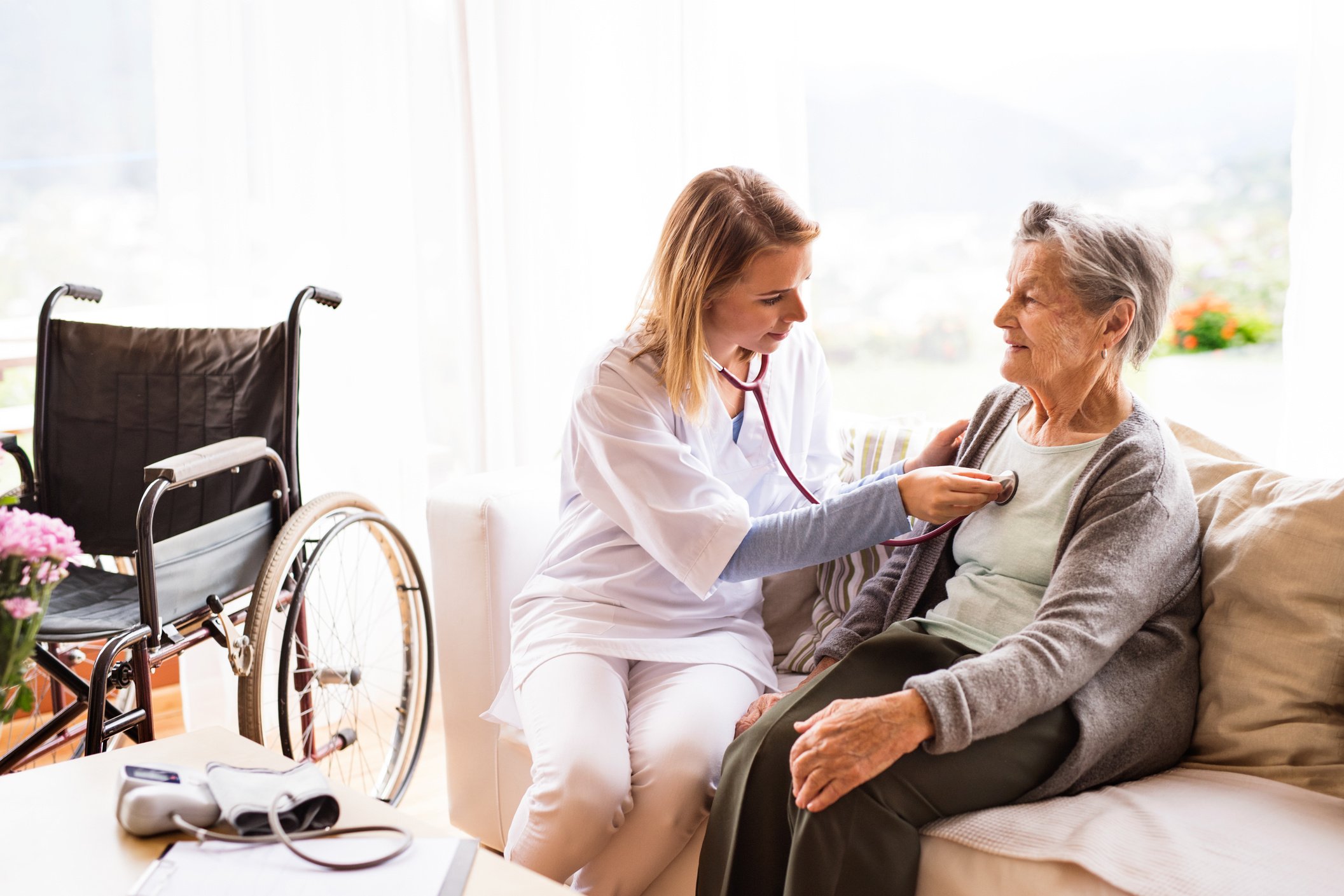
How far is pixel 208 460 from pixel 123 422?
1.66ft

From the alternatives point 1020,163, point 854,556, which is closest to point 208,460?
point 854,556

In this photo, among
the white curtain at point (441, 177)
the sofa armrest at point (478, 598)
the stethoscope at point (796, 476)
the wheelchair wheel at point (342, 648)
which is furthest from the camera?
the white curtain at point (441, 177)

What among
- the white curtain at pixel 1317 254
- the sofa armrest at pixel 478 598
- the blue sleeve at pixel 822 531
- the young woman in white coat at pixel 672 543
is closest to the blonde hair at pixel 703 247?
the young woman in white coat at pixel 672 543

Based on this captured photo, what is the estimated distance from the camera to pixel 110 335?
78.2 inches

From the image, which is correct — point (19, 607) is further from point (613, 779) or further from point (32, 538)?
point (613, 779)

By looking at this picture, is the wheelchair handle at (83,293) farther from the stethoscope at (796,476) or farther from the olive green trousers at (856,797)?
the olive green trousers at (856,797)

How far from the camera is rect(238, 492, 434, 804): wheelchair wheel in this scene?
1.70m

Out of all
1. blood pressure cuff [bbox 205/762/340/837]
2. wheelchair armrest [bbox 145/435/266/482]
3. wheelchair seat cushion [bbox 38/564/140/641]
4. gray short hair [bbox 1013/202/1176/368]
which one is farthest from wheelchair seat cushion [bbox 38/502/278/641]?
gray short hair [bbox 1013/202/1176/368]

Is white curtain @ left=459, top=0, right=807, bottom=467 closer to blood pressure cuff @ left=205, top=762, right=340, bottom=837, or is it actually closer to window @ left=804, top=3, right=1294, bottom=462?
window @ left=804, top=3, right=1294, bottom=462

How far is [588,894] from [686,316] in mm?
807

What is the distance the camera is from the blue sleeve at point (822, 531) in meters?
1.44

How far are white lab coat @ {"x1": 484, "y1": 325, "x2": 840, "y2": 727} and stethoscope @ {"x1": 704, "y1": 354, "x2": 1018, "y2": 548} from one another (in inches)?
1.2

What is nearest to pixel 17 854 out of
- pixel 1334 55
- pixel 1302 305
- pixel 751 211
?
pixel 751 211

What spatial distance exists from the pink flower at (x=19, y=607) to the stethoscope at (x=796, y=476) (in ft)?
3.03
